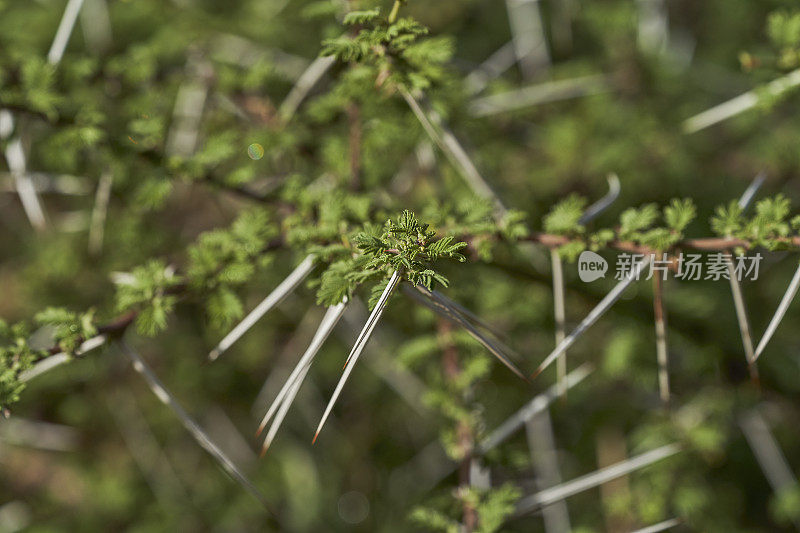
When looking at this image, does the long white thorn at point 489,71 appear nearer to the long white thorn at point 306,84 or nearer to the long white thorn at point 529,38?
the long white thorn at point 529,38

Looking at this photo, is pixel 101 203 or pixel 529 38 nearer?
pixel 101 203

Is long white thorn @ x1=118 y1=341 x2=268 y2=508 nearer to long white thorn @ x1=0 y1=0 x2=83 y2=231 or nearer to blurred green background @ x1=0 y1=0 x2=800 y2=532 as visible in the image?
blurred green background @ x1=0 y1=0 x2=800 y2=532

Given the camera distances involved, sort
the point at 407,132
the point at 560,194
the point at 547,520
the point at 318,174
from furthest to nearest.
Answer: the point at 560,194, the point at 547,520, the point at 318,174, the point at 407,132

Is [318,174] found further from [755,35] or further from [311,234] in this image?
[755,35]

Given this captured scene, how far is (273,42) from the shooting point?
2494 mm

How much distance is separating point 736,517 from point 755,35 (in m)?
2.44

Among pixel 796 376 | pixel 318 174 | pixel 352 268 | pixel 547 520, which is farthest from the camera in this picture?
pixel 796 376

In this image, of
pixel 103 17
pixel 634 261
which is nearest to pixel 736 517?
pixel 634 261

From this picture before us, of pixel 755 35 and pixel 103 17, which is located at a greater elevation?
pixel 103 17

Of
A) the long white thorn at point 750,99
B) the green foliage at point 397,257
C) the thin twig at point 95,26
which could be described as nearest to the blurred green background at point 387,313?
the thin twig at point 95,26

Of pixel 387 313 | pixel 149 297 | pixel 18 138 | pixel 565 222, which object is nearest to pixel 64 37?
pixel 18 138

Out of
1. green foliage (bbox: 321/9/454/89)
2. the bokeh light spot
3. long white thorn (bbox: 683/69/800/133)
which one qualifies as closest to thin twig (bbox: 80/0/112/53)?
the bokeh light spot

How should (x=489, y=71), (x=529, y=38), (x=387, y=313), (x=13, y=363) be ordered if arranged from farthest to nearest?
(x=529, y=38), (x=489, y=71), (x=387, y=313), (x=13, y=363)

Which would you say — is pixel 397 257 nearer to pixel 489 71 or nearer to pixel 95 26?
pixel 489 71
